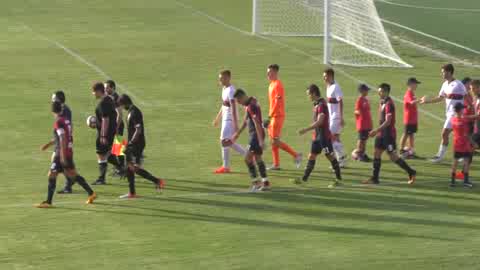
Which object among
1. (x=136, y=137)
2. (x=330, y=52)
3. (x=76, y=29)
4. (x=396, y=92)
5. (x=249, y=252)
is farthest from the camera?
(x=76, y=29)

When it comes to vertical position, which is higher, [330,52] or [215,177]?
[330,52]

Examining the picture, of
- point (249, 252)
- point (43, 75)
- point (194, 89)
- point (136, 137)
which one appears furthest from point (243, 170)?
point (43, 75)

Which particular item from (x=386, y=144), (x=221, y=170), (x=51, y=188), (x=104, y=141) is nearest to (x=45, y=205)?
(x=51, y=188)

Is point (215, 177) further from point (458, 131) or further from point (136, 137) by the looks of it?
point (458, 131)

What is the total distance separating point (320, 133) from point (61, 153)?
5.08m

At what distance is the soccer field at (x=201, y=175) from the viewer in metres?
17.0

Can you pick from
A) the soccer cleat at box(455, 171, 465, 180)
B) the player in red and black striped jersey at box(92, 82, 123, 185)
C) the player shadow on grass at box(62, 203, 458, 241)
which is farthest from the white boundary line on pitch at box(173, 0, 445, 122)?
the player shadow on grass at box(62, 203, 458, 241)

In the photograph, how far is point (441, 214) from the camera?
19.2 meters

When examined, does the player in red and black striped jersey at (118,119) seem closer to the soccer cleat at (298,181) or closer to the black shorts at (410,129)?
the soccer cleat at (298,181)

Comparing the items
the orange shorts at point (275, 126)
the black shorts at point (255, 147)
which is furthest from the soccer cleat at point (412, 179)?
the black shorts at point (255, 147)

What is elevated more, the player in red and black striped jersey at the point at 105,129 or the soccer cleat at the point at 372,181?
the player in red and black striped jersey at the point at 105,129

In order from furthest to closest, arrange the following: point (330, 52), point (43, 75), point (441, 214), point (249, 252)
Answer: point (330, 52) < point (43, 75) < point (441, 214) < point (249, 252)

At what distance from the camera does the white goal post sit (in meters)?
34.6

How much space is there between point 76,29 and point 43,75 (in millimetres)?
8257
